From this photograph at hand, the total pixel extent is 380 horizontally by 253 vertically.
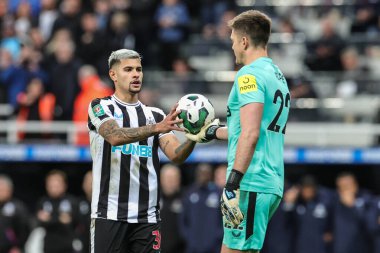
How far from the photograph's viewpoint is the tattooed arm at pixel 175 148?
25.2ft

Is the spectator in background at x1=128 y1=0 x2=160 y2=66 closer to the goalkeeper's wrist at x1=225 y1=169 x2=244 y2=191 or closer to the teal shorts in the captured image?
the teal shorts

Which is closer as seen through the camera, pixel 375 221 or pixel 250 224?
pixel 250 224

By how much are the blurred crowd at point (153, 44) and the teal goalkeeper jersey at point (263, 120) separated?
8.59 meters

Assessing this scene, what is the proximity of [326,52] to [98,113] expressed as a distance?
34.4 feet

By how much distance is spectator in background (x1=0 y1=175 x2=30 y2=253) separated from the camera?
14.3 m

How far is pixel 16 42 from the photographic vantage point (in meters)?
18.5

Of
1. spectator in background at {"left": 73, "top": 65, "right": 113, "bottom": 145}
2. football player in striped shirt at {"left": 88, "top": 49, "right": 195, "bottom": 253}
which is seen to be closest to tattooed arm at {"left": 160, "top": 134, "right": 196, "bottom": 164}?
football player in striped shirt at {"left": 88, "top": 49, "right": 195, "bottom": 253}

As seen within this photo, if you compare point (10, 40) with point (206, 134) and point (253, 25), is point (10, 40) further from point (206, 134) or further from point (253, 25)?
point (253, 25)

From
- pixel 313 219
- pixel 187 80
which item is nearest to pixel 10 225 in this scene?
pixel 187 80

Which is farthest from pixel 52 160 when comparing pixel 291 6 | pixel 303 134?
pixel 291 6

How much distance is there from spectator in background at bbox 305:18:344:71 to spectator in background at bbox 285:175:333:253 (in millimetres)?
3771

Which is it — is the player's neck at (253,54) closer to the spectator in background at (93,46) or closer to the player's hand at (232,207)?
the player's hand at (232,207)

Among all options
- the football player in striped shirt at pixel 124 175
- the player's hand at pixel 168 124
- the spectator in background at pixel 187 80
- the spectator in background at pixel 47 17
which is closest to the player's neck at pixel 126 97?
the football player in striped shirt at pixel 124 175

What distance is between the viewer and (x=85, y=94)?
52.3ft
